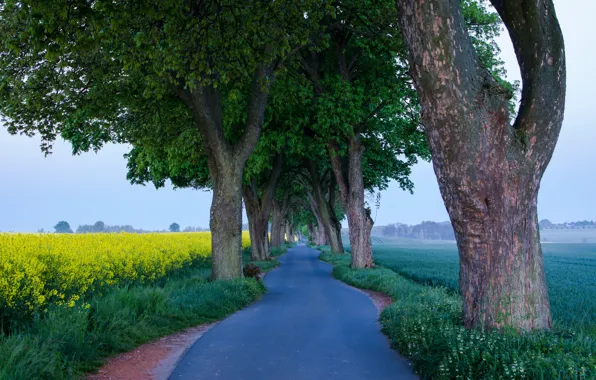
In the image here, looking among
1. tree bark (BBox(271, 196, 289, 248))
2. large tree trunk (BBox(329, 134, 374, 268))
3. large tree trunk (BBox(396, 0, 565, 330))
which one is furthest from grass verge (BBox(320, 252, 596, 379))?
tree bark (BBox(271, 196, 289, 248))

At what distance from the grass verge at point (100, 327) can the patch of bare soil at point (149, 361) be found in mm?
155

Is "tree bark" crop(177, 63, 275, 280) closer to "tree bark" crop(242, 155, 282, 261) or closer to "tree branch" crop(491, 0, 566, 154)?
"tree branch" crop(491, 0, 566, 154)

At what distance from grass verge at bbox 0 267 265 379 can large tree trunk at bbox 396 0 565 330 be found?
5292mm

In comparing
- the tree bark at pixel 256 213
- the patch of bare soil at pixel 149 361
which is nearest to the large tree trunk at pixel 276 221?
the tree bark at pixel 256 213

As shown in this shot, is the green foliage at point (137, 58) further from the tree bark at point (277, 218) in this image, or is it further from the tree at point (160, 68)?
the tree bark at point (277, 218)

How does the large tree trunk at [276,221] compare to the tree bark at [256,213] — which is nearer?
the tree bark at [256,213]

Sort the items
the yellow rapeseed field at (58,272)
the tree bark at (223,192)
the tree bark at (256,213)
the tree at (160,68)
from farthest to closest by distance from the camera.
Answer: the tree bark at (256,213) < the tree bark at (223,192) < the tree at (160,68) < the yellow rapeseed field at (58,272)

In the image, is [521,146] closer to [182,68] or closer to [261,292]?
[182,68]

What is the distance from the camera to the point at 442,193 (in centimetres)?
668

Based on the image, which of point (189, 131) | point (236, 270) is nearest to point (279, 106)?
Result: point (189, 131)

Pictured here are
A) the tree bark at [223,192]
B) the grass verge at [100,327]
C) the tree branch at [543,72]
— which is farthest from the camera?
the tree bark at [223,192]

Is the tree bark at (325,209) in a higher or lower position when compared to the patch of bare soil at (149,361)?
higher

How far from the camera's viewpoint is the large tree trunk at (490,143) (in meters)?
6.18

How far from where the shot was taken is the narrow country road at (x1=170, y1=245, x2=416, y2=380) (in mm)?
6141
